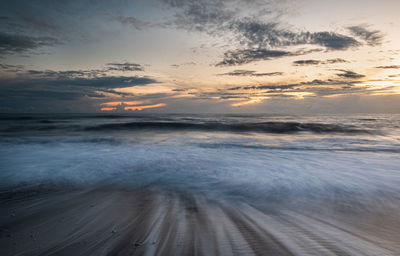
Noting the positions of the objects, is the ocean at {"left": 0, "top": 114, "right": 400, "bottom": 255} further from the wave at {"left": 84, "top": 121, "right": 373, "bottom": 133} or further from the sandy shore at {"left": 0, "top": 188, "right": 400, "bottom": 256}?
the wave at {"left": 84, "top": 121, "right": 373, "bottom": 133}

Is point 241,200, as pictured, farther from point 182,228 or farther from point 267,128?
point 267,128

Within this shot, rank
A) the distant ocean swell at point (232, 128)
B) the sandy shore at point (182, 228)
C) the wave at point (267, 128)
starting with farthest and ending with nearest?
1. the wave at point (267, 128)
2. the distant ocean swell at point (232, 128)
3. the sandy shore at point (182, 228)

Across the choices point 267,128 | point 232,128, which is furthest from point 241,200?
point 267,128

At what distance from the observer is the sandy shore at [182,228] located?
1.91 metres

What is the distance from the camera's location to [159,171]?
5.22 m

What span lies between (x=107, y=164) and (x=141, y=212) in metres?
3.78

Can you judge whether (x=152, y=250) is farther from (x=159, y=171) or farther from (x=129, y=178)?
(x=159, y=171)

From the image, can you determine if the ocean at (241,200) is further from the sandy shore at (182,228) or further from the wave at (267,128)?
the wave at (267,128)

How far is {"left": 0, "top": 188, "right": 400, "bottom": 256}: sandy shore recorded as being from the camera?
191 centimetres

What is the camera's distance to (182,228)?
228cm

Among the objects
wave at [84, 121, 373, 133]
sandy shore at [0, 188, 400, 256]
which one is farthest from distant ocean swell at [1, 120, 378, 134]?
sandy shore at [0, 188, 400, 256]

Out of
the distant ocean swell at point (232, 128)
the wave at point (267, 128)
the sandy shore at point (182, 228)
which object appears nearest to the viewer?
the sandy shore at point (182, 228)

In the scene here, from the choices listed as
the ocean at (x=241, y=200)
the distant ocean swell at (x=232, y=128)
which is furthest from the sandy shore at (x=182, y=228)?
the distant ocean swell at (x=232, y=128)

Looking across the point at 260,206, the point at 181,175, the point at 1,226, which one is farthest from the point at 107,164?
the point at 260,206
